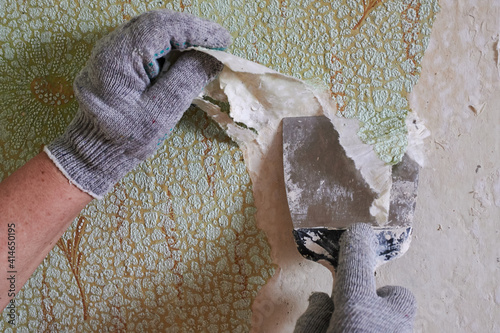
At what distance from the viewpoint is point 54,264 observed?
0.90 meters

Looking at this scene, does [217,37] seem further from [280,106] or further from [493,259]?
[493,259]

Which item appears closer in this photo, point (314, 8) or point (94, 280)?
point (314, 8)

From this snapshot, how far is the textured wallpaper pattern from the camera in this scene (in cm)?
79

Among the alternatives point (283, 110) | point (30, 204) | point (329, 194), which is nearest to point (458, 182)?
point (329, 194)

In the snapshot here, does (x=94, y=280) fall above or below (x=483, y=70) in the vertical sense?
below

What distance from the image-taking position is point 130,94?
702 millimetres

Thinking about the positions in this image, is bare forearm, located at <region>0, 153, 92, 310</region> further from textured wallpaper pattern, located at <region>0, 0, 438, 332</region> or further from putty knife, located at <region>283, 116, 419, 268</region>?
putty knife, located at <region>283, 116, 419, 268</region>

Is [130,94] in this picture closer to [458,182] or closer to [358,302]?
[358,302]

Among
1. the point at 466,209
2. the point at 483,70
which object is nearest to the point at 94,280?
the point at 466,209

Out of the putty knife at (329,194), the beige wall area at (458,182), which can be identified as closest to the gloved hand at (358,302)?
the putty knife at (329,194)

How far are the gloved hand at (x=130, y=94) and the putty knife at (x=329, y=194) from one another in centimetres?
23

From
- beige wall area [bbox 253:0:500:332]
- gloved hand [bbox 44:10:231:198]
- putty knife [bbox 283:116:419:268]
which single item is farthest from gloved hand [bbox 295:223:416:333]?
gloved hand [bbox 44:10:231:198]

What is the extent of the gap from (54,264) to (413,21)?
37.5 inches

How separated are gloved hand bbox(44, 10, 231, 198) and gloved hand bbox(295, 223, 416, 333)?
0.42 metres
